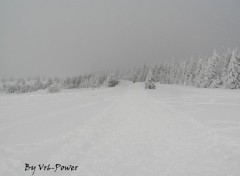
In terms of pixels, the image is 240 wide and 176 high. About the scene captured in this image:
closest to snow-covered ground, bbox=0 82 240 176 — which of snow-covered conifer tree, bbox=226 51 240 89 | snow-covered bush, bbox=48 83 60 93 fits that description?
snow-covered conifer tree, bbox=226 51 240 89

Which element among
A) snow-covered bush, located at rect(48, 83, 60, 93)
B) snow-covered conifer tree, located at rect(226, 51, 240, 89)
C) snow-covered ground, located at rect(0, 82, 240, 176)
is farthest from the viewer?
snow-covered bush, located at rect(48, 83, 60, 93)

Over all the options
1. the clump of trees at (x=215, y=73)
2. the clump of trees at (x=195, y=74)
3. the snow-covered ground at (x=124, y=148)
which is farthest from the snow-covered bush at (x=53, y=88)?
the snow-covered ground at (x=124, y=148)

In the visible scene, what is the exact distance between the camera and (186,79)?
97938 mm

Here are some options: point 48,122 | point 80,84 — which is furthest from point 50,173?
point 80,84

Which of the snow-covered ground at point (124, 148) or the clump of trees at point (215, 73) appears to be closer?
the snow-covered ground at point (124, 148)

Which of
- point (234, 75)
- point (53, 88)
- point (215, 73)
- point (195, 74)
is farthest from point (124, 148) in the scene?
point (195, 74)

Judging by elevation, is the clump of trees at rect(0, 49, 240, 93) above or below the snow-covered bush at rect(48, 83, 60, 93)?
above

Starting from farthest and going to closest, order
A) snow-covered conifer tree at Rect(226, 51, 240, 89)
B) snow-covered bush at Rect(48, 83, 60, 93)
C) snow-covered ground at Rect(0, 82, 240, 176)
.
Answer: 1. snow-covered bush at Rect(48, 83, 60, 93)
2. snow-covered conifer tree at Rect(226, 51, 240, 89)
3. snow-covered ground at Rect(0, 82, 240, 176)

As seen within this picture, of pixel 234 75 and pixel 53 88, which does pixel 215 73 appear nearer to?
pixel 234 75

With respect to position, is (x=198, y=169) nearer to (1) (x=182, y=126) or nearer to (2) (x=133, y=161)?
A: (2) (x=133, y=161)

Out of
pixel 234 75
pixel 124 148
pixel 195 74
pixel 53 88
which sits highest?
pixel 124 148

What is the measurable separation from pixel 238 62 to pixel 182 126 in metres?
55.7

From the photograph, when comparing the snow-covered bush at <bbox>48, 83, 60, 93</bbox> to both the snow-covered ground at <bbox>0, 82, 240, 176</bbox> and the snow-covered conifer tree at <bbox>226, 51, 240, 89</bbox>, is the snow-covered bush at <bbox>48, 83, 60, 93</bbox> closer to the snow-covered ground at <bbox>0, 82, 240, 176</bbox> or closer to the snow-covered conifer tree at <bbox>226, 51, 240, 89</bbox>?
the snow-covered conifer tree at <bbox>226, 51, 240, 89</bbox>

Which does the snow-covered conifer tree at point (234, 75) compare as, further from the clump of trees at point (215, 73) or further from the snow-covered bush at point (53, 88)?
the snow-covered bush at point (53, 88)
